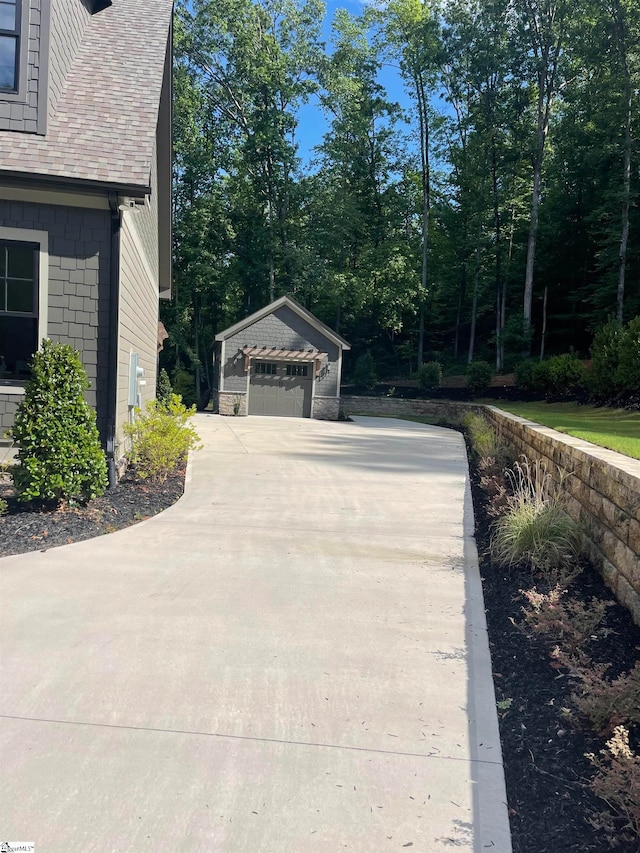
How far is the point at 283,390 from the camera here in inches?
943

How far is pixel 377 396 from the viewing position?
29203 millimetres

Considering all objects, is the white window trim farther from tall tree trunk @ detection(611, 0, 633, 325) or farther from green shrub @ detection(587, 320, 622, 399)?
tall tree trunk @ detection(611, 0, 633, 325)

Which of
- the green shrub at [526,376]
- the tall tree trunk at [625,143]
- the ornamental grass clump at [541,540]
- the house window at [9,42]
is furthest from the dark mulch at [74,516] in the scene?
the tall tree trunk at [625,143]

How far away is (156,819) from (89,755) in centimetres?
48

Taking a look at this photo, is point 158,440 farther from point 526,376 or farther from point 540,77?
point 540,77

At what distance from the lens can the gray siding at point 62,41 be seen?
22.1 ft

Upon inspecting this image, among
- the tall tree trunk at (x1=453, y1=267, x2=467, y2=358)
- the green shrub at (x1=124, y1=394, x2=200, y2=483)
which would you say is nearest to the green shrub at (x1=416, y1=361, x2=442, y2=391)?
the tall tree trunk at (x1=453, y1=267, x2=467, y2=358)

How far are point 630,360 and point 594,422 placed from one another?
4.27 metres

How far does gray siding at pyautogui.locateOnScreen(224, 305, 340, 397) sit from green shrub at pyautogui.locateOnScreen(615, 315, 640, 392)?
11.4 m

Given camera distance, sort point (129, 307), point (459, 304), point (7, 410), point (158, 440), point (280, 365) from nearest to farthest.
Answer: point (7, 410) < point (158, 440) < point (129, 307) < point (280, 365) < point (459, 304)

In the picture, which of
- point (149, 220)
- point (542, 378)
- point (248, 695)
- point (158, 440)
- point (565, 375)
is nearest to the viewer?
point (248, 695)

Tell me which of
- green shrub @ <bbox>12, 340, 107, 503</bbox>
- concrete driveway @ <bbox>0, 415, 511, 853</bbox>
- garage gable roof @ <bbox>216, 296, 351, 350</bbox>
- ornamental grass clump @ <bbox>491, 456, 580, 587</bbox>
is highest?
A: garage gable roof @ <bbox>216, 296, 351, 350</bbox>

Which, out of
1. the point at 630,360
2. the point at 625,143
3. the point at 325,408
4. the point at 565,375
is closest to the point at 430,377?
the point at 325,408

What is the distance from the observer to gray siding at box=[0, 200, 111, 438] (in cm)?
671
